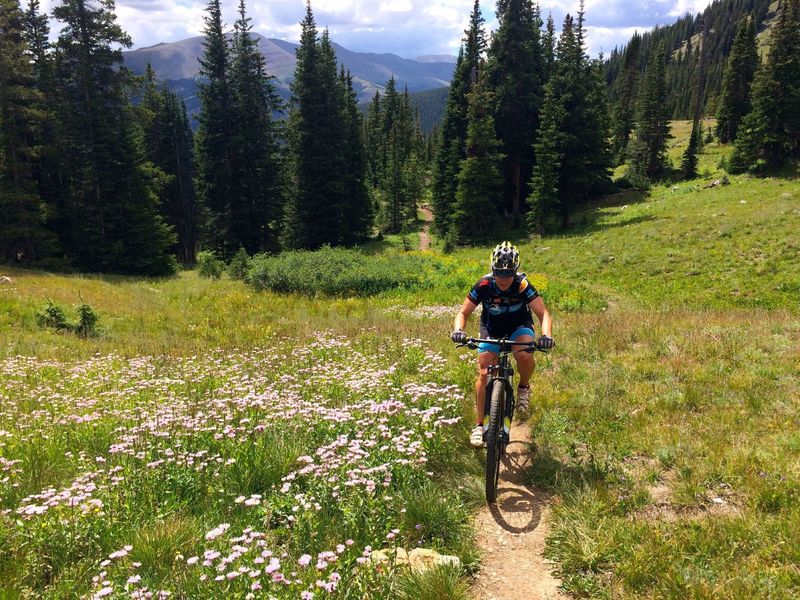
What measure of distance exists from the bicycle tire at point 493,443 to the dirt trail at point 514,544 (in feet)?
0.81

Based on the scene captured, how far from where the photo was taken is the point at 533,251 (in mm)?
33312

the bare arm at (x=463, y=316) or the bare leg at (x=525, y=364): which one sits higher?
the bare arm at (x=463, y=316)

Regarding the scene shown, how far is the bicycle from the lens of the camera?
16.6ft

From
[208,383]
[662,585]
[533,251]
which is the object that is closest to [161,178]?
[533,251]

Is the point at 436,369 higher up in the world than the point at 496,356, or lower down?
lower down

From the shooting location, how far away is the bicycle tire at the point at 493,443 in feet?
16.5

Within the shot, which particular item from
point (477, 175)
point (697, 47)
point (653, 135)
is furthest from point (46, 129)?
point (697, 47)

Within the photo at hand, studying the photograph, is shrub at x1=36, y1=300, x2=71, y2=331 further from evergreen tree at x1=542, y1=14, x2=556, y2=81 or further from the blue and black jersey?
evergreen tree at x1=542, y1=14, x2=556, y2=81

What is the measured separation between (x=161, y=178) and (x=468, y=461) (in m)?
39.7

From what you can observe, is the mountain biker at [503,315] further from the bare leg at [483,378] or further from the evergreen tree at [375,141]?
the evergreen tree at [375,141]

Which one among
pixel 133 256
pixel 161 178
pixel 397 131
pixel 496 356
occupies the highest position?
pixel 397 131

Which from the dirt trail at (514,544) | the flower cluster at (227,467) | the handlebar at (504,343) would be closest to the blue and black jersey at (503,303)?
the handlebar at (504,343)

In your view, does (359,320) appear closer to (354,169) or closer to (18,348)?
(18,348)

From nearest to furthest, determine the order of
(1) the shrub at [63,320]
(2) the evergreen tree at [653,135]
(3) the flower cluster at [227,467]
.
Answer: (3) the flower cluster at [227,467], (1) the shrub at [63,320], (2) the evergreen tree at [653,135]
